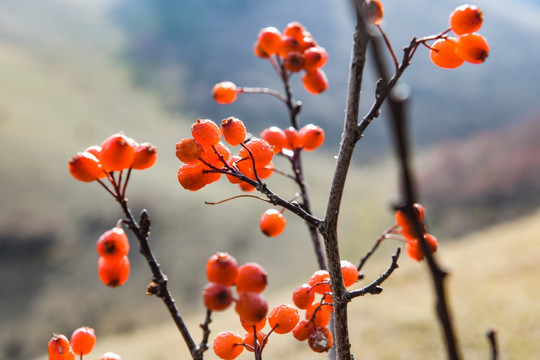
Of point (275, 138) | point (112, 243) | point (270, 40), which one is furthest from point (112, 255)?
point (270, 40)

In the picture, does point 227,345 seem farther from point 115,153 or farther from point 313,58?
point 313,58

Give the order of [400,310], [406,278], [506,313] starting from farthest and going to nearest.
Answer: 1. [406,278]
2. [400,310]
3. [506,313]

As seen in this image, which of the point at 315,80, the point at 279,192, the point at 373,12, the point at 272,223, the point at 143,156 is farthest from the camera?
the point at 279,192

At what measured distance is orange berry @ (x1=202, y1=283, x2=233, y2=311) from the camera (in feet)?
1.53

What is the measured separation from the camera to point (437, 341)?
12.4 ft

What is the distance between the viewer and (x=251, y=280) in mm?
500

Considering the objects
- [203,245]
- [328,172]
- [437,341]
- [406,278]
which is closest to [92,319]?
[203,245]

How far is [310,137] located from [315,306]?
12.0 inches

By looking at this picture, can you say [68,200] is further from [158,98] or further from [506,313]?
[506,313]

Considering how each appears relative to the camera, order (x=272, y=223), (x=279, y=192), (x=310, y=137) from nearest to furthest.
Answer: (x=272, y=223)
(x=310, y=137)
(x=279, y=192)

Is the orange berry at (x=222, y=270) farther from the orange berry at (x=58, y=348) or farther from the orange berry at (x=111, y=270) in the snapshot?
the orange berry at (x=58, y=348)

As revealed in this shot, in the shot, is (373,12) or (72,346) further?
(72,346)

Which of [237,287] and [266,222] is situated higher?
[266,222]

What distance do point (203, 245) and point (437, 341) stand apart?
5.51m
